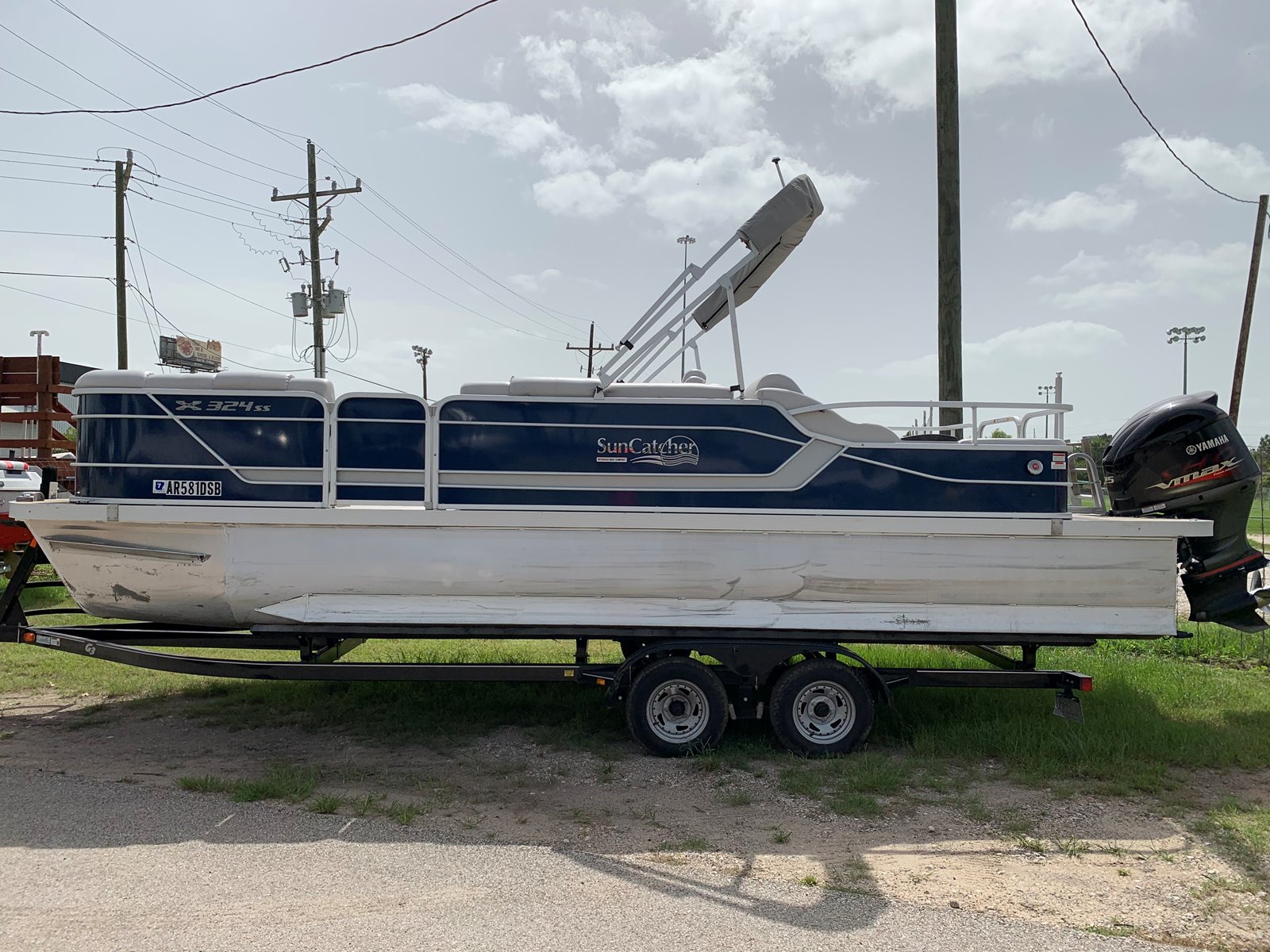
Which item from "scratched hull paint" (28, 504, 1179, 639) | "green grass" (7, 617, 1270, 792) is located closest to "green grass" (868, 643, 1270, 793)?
"green grass" (7, 617, 1270, 792)

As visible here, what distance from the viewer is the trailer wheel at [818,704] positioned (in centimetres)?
551

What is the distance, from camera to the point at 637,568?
17.9 feet

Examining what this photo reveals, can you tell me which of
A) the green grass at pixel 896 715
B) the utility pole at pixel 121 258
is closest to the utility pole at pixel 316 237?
the utility pole at pixel 121 258

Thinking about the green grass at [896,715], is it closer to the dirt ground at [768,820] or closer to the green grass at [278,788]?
the dirt ground at [768,820]

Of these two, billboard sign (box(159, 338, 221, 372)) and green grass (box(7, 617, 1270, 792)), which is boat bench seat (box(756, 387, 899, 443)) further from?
billboard sign (box(159, 338, 221, 372))

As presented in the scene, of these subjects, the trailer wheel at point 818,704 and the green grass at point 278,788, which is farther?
the trailer wheel at point 818,704

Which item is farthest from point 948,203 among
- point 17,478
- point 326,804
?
point 17,478

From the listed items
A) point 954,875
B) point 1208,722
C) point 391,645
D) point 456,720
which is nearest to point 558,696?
point 456,720

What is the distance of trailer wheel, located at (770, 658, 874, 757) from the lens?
551 cm

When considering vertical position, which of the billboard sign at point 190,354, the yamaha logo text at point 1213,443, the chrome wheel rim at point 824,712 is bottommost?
the chrome wheel rim at point 824,712

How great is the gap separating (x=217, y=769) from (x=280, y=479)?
5.83 ft

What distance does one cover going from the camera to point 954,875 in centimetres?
401

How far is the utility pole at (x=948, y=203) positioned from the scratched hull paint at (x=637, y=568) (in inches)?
103

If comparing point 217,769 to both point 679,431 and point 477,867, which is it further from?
point 679,431
